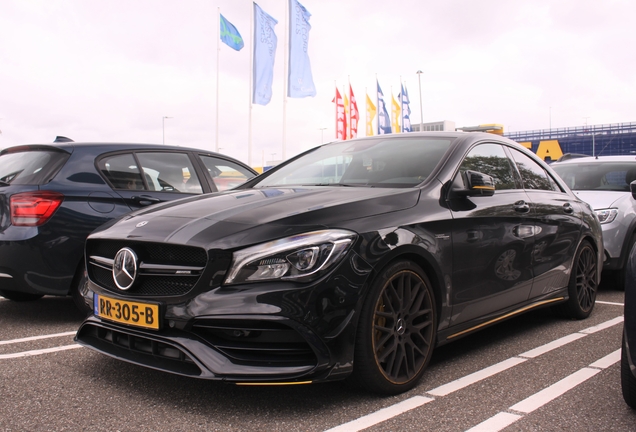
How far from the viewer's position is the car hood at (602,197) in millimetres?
7219

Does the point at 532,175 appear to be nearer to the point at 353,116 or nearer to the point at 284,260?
the point at 284,260

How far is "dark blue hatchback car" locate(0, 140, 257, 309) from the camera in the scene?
15.2 feet

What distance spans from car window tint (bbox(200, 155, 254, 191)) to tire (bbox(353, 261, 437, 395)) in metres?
3.23

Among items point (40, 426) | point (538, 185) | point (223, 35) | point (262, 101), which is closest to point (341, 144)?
point (538, 185)

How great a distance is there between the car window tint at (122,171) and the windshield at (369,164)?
142 centimetres

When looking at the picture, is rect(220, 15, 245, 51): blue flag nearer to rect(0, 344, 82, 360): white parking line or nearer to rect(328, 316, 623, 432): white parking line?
rect(0, 344, 82, 360): white parking line

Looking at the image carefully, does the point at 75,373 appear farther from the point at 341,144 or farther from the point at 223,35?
the point at 223,35

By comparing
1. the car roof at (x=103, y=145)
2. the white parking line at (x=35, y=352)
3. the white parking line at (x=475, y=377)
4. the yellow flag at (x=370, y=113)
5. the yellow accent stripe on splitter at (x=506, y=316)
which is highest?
the yellow flag at (x=370, y=113)

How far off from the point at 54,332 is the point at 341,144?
106 inches

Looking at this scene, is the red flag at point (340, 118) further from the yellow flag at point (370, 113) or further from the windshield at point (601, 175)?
the windshield at point (601, 175)

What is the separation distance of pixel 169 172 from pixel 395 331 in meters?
3.32

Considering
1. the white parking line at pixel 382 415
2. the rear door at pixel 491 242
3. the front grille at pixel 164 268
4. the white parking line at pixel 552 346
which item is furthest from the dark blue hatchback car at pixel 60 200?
the white parking line at pixel 552 346

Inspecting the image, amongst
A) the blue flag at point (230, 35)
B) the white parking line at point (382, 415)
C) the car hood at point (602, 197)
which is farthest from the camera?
the blue flag at point (230, 35)

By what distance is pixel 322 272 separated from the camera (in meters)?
2.86
